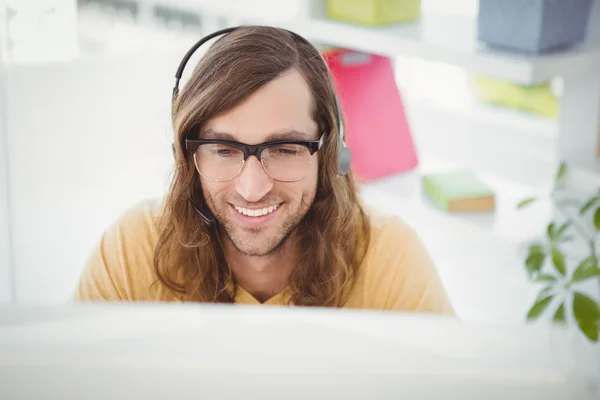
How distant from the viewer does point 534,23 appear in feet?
4.36

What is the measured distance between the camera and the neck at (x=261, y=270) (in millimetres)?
1220

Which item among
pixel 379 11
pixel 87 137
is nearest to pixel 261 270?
pixel 379 11

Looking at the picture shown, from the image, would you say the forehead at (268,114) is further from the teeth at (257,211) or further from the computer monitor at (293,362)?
the computer monitor at (293,362)

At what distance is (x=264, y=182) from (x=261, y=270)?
0.18 meters

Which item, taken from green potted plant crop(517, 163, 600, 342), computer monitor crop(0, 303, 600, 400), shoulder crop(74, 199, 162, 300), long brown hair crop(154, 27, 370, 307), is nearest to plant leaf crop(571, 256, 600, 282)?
green potted plant crop(517, 163, 600, 342)

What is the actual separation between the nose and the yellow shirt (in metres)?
0.16

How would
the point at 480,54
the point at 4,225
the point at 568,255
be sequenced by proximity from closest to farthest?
the point at 480,54 → the point at 568,255 → the point at 4,225

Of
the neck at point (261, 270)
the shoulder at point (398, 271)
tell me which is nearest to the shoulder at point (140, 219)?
the neck at point (261, 270)

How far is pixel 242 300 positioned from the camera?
1187mm

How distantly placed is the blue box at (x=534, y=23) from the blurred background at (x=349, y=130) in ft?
0.49

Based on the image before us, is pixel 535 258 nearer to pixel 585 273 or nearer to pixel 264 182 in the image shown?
pixel 585 273

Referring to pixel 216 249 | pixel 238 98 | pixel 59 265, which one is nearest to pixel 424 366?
pixel 238 98

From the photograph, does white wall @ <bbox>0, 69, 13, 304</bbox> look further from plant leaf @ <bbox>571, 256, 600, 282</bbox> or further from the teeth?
plant leaf @ <bbox>571, 256, 600, 282</bbox>

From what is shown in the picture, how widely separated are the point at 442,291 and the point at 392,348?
2.81ft
